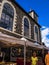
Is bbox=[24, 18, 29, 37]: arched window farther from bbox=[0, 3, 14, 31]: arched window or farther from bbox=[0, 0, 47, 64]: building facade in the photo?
bbox=[0, 3, 14, 31]: arched window

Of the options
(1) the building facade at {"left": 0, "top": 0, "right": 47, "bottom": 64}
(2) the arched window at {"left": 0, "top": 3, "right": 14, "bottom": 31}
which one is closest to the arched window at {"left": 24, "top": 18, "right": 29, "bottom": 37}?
(1) the building facade at {"left": 0, "top": 0, "right": 47, "bottom": 64}

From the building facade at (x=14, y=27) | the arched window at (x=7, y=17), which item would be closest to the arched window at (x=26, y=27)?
the building facade at (x=14, y=27)

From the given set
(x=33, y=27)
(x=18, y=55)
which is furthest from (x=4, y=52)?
(x=33, y=27)

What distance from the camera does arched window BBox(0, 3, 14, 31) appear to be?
498 inches

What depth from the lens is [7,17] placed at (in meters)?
13.4

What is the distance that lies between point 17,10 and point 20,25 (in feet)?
6.07

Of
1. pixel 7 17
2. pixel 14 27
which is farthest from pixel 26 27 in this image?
pixel 7 17

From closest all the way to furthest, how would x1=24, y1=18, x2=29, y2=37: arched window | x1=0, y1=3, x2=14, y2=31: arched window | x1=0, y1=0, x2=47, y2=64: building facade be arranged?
x1=0, y1=0, x2=47, y2=64: building facade, x1=0, y1=3, x2=14, y2=31: arched window, x1=24, y1=18, x2=29, y2=37: arched window

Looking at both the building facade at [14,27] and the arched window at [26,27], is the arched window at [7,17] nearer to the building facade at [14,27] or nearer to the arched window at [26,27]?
the building facade at [14,27]

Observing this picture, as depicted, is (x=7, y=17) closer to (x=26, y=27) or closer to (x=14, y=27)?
(x=14, y=27)

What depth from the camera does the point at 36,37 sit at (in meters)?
19.4

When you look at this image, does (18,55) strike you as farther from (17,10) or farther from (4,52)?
(17,10)

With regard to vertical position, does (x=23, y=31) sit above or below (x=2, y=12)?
below

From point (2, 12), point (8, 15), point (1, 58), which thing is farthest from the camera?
point (8, 15)
